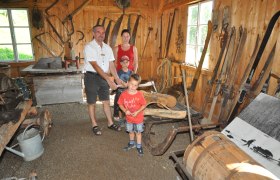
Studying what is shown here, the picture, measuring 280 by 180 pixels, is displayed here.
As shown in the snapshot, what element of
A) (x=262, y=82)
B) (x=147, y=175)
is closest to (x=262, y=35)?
(x=262, y=82)

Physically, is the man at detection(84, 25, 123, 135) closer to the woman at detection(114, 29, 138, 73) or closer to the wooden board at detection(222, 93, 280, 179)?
the woman at detection(114, 29, 138, 73)

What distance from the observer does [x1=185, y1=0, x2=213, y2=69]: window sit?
4.35m

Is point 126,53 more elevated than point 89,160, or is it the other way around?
point 126,53

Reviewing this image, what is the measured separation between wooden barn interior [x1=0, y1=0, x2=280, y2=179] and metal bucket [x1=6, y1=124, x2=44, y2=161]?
10 centimetres

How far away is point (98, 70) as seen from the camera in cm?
328

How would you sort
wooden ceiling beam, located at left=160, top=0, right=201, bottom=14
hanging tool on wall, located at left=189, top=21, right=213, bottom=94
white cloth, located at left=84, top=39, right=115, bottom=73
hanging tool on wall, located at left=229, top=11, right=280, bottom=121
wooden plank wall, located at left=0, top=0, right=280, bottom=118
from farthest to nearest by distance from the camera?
wooden ceiling beam, located at left=160, top=0, right=201, bottom=14 < hanging tool on wall, located at left=189, top=21, right=213, bottom=94 < white cloth, located at left=84, top=39, right=115, bottom=73 < wooden plank wall, located at left=0, top=0, right=280, bottom=118 < hanging tool on wall, located at left=229, top=11, right=280, bottom=121

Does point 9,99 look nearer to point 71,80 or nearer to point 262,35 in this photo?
point 71,80

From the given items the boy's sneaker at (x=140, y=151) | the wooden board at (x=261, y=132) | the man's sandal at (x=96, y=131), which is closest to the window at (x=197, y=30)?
the wooden board at (x=261, y=132)

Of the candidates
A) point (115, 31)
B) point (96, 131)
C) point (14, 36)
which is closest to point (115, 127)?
point (96, 131)

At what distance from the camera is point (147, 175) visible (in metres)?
2.60

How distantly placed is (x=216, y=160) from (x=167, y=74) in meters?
4.01

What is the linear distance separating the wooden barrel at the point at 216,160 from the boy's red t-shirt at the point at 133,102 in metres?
0.97

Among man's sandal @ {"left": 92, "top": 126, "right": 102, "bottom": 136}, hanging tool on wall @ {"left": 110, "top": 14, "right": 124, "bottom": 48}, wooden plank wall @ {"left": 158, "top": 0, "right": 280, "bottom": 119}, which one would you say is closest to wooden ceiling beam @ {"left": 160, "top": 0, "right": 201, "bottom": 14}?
wooden plank wall @ {"left": 158, "top": 0, "right": 280, "bottom": 119}

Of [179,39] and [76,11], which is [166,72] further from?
[76,11]
